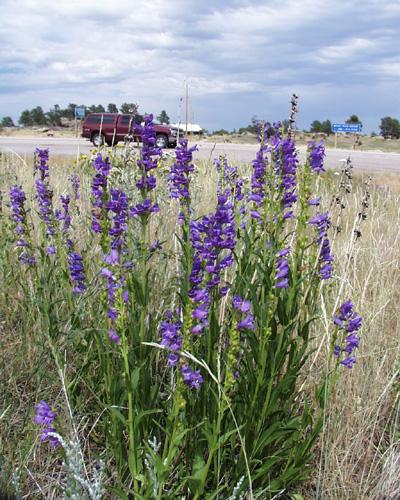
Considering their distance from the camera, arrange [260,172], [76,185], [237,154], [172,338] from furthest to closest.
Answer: [237,154] < [76,185] < [260,172] < [172,338]

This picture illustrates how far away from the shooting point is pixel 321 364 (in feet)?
9.20

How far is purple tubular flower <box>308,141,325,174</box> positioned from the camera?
7.02 ft

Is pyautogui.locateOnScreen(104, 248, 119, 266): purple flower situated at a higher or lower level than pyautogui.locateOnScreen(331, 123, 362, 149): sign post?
lower

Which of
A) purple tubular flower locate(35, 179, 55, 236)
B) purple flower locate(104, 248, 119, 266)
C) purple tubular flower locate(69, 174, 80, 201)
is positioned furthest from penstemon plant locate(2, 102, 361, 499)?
purple tubular flower locate(69, 174, 80, 201)

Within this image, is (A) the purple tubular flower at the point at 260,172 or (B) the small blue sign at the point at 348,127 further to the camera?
(B) the small blue sign at the point at 348,127

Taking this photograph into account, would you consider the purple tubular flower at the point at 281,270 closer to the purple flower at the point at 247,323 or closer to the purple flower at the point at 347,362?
the purple flower at the point at 247,323

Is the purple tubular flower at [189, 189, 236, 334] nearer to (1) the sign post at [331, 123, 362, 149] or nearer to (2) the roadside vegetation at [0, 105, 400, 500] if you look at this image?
(2) the roadside vegetation at [0, 105, 400, 500]

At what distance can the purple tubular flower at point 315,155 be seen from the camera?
84.3 inches

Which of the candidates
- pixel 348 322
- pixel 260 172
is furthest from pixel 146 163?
pixel 348 322

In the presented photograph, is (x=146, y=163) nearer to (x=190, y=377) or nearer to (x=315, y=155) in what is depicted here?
(x=315, y=155)

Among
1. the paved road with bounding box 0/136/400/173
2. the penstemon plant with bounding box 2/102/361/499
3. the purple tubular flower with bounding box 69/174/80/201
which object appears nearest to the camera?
the penstemon plant with bounding box 2/102/361/499

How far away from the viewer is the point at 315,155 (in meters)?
2.15

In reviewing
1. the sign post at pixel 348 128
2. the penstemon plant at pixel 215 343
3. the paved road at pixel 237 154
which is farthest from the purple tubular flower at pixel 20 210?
the paved road at pixel 237 154

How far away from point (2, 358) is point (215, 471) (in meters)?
1.31
